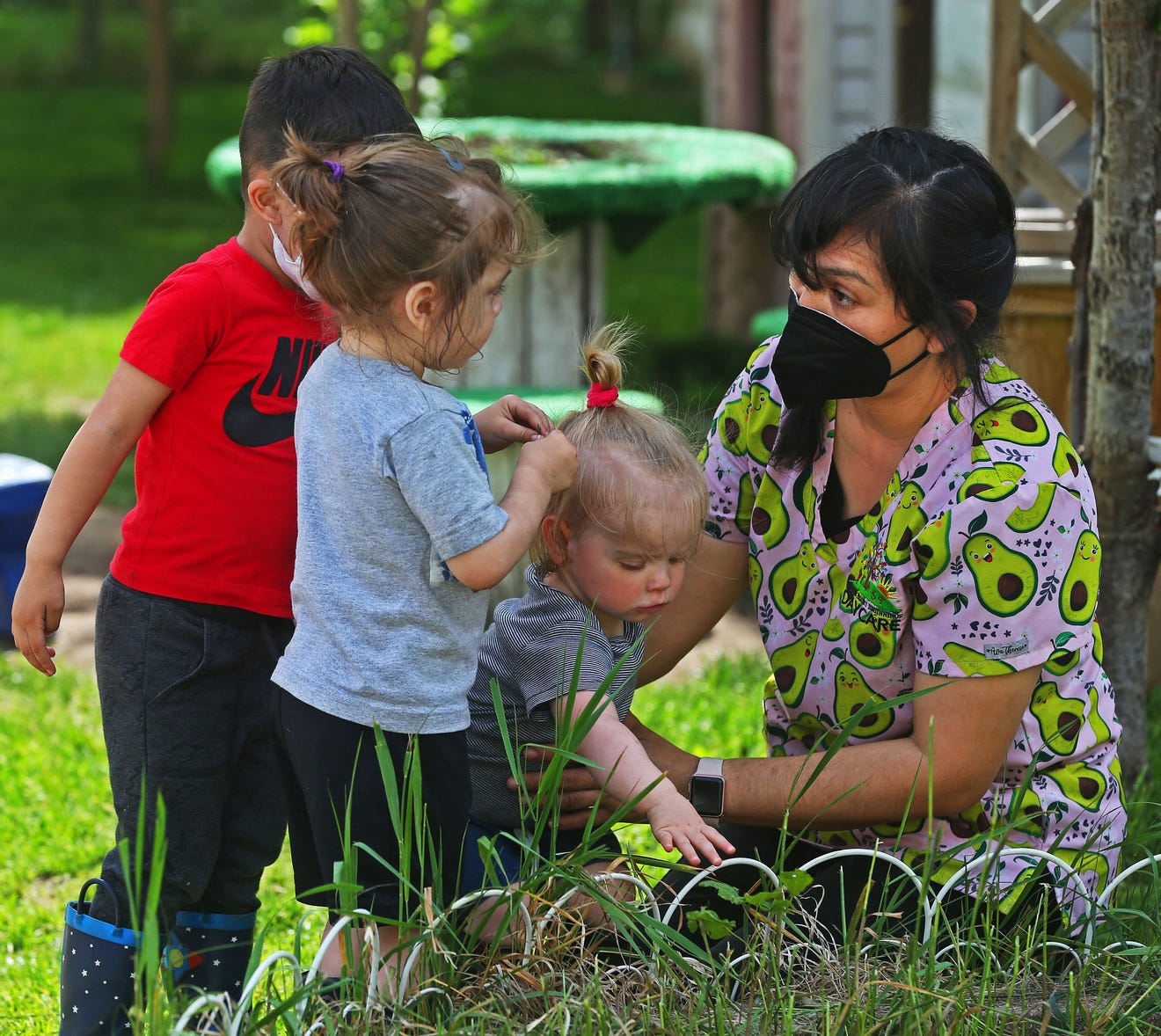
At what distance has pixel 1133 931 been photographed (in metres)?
2.03

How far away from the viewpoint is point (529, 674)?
2066mm

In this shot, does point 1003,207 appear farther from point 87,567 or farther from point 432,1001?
point 87,567

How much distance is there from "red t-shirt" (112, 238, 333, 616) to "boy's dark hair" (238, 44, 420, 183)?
6.4 inches

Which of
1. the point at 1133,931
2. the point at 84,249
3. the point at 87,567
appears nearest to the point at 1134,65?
the point at 1133,931

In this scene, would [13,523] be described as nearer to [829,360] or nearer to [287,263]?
[287,263]

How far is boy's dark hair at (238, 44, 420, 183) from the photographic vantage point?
216cm

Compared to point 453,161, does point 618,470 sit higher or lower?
lower

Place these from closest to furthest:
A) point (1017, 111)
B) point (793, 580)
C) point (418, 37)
→ point (793, 580), point (1017, 111), point (418, 37)

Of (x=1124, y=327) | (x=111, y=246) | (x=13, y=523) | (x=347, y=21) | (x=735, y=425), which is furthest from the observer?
(x=111, y=246)

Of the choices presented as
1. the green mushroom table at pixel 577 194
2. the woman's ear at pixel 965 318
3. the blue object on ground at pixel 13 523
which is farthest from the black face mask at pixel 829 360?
the blue object on ground at pixel 13 523

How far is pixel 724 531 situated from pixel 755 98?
6.01 m

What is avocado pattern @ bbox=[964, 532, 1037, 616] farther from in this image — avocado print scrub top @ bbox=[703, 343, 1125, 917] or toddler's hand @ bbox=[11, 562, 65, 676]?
toddler's hand @ bbox=[11, 562, 65, 676]

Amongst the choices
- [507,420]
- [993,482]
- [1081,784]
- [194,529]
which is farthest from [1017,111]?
[194,529]

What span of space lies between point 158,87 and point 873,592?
1365cm
